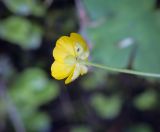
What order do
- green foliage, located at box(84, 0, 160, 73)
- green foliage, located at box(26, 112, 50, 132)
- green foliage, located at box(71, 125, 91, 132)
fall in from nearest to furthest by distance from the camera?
1. green foliage, located at box(84, 0, 160, 73)
2. green foliage, located at box(26, 112, 50, 132)
3. green foliage, located at box(71, 125, 91, 132)

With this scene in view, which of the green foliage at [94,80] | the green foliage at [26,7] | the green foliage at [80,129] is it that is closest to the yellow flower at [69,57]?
the green foliage at [26,7]

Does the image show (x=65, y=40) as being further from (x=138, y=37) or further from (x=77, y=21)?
(x=77, y=21)

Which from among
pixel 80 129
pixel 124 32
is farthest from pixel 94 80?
pixel 124 32

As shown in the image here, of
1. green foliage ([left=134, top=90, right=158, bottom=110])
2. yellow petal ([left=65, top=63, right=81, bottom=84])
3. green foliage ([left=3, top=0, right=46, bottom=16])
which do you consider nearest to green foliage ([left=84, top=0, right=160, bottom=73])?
green foliage ([left=3, top=0, right=46, bottom=16])

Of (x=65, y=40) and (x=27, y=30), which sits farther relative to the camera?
(x=27, y=30)

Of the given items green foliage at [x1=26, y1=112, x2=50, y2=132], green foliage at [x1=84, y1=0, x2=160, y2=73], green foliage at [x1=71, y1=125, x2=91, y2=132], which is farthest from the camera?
green foliage at [x1=71, y1=125, x2=91, y2=132]

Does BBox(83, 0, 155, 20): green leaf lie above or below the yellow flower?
above

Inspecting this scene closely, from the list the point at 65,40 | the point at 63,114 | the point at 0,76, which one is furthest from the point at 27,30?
the point at 65,40

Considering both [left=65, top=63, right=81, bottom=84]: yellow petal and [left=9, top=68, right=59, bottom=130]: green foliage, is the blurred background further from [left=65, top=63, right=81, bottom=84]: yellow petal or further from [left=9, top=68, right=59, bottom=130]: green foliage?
[left=65, top=63, right=81, bottom=84]: yellow petal
